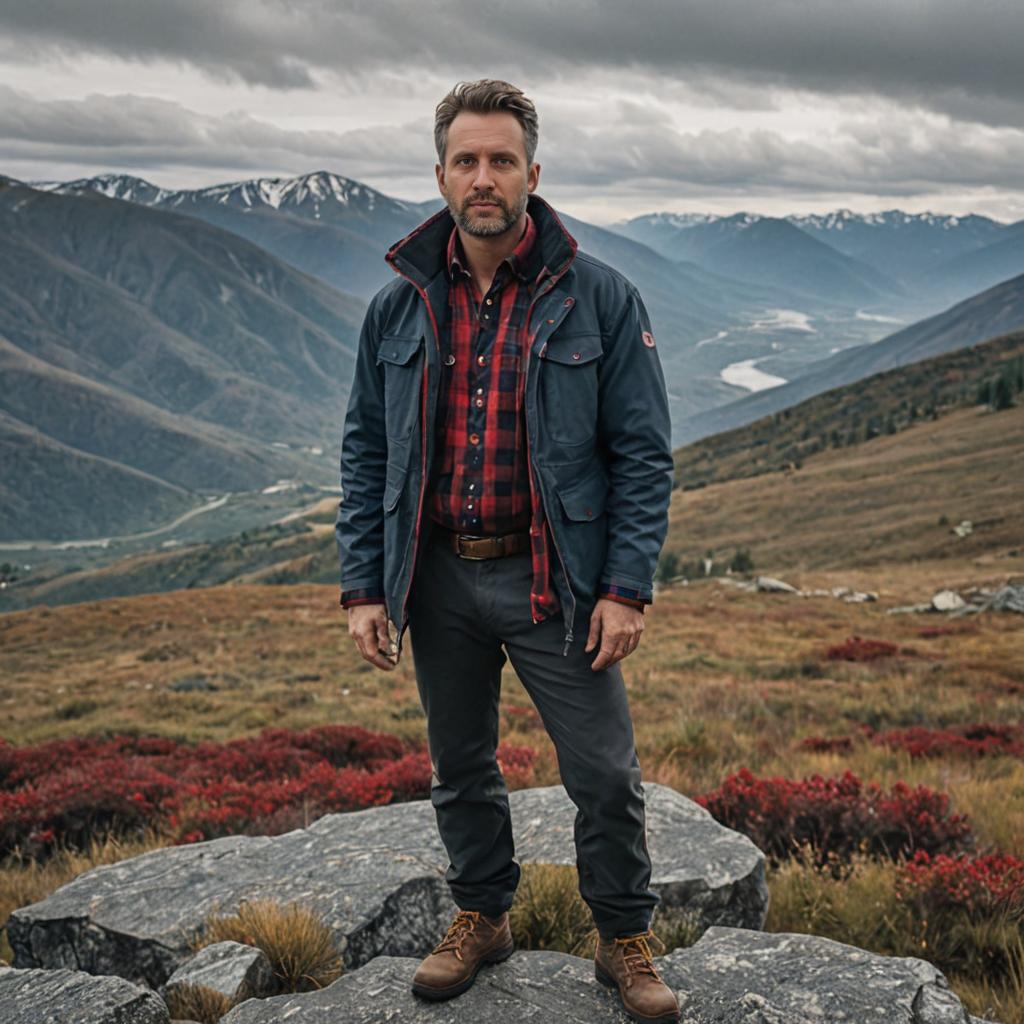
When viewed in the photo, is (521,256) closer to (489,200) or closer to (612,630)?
(489,200)

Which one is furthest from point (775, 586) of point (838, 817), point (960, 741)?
point (838, 817)

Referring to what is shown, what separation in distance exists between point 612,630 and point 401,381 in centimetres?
121

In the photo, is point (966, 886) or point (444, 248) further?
point (966, 886)

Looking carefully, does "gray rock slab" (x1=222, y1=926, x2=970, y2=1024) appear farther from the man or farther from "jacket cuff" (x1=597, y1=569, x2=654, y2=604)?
"jacket cuff" (x1=597, y1=569, x2=654, y2=604)

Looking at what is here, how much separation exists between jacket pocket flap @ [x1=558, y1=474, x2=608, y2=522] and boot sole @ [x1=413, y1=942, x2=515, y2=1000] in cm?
184

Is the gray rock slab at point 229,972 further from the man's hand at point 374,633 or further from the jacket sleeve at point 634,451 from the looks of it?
the jacket sleeve at point 634,451

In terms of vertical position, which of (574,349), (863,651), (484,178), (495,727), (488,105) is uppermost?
(488,105)

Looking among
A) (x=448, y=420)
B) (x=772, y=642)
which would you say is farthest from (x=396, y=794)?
(x=772, y=642)

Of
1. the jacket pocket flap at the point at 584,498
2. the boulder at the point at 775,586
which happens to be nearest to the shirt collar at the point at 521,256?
the jacket pocket flap at the point at 584,498

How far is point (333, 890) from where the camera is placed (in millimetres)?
4453

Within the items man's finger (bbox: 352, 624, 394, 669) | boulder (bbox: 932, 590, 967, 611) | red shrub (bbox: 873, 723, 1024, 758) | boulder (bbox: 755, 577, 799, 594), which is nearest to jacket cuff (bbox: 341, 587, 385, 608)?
man's finger (bbox: 352, 624, 394, 669)

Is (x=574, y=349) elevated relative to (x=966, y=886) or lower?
elevated

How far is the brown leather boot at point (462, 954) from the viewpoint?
3.47 metres

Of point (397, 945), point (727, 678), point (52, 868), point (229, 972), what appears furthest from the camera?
point (727, 678)
